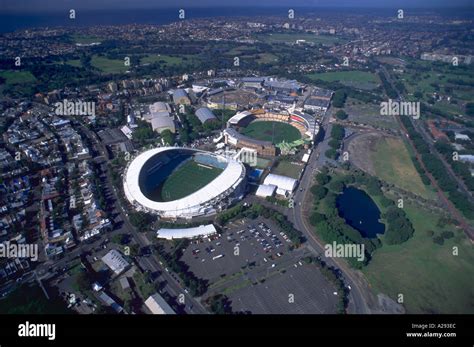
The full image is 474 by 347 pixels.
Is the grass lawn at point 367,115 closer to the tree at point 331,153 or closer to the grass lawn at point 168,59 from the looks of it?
the tree at point 331,153

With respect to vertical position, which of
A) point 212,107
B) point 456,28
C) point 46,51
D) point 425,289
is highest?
point 456,28

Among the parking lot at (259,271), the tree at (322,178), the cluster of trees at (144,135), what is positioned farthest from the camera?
the cluster of trees at (144,135)

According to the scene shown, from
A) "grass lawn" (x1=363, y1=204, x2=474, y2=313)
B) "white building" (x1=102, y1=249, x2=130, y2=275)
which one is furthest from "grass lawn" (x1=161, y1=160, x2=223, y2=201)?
"grass lawn" (x1=363, y1=204, x2=474, y2=313)

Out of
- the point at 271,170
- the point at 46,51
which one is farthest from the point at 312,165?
the point at 46,51

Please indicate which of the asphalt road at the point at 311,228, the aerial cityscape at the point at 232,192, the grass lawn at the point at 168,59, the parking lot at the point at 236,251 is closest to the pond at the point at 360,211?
the aerial cityscape at the point at 232,192

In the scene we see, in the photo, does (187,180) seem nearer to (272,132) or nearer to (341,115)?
(272,132)

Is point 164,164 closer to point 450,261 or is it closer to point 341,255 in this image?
point 341,255
